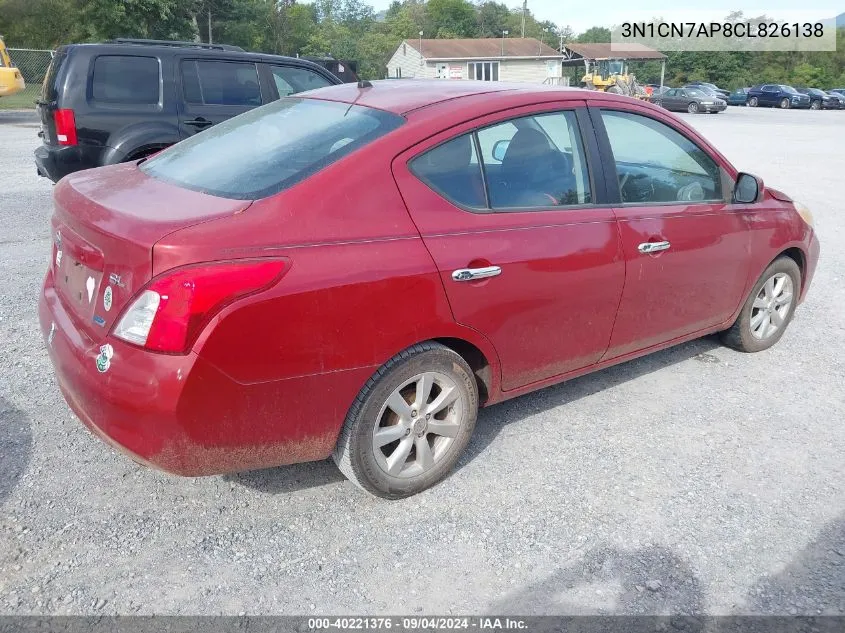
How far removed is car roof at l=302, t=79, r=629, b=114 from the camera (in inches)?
132

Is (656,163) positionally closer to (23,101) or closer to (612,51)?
(23,101)

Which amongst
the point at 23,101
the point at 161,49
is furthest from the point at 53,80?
the point at 23,101

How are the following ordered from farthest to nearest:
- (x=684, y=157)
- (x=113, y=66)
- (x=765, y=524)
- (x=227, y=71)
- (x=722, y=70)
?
(x=722, y=70), (x=227, y=71), (x=113, y=66), (x=684, y=157), (x=765, y=524)

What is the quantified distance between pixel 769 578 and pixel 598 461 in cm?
96

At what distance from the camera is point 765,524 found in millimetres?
3129

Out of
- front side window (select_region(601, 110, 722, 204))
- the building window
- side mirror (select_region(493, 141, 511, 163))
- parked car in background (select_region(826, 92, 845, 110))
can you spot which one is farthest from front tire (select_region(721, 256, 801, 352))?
the building window

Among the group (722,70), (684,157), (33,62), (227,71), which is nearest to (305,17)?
(722,70)

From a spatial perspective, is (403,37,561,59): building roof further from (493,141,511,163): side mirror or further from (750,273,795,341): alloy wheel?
(493,141,511,163): side mirror

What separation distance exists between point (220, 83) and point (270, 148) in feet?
17.8

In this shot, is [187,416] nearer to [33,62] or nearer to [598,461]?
[598,461]

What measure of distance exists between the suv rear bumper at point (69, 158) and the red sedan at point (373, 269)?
4307 mm

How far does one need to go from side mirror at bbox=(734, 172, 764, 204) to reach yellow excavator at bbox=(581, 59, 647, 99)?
30.2m

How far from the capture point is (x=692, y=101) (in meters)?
36.9

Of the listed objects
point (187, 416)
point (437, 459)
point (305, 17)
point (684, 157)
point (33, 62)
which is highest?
point (305, 17)
